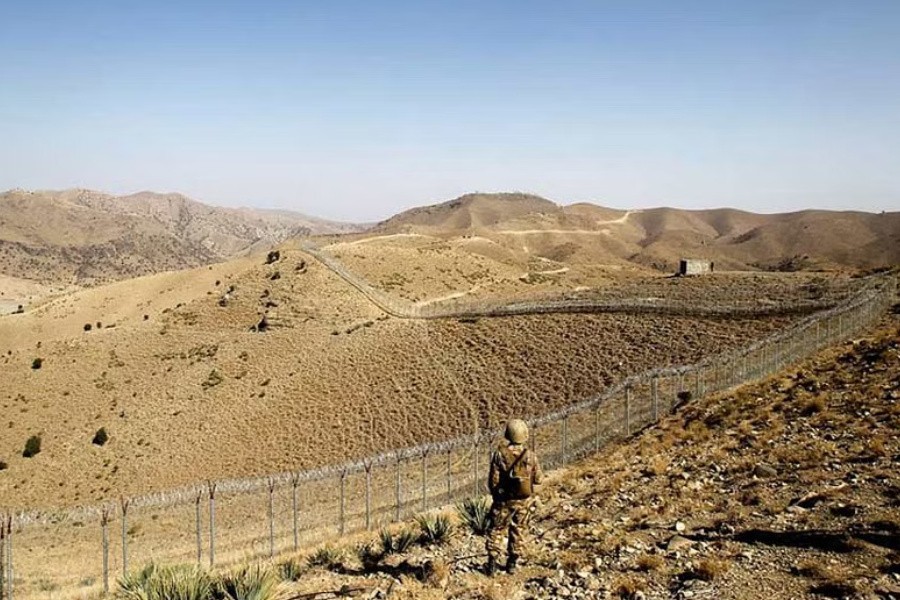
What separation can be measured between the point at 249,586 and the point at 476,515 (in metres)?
6.15

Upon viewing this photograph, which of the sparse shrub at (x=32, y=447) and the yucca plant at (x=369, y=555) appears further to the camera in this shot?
the sparse shrub at (x=32, y=447)

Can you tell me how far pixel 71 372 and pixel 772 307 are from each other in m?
46.4

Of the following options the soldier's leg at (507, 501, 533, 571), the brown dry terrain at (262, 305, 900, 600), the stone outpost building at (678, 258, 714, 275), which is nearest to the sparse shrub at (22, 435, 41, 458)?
the brown dry terrain at (262, 305, 900, 600)

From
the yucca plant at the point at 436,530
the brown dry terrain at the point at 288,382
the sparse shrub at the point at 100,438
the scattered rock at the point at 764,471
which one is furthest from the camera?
the sparse shrub at the point at 100,438

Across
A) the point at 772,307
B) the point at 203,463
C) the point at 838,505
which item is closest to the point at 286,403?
the point at 203,463

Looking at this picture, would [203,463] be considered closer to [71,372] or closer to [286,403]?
[286,403]

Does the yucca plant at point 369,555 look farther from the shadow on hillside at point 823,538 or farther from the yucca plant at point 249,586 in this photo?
the shadow on hillside at point 823,538

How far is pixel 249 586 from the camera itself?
11.0 metres

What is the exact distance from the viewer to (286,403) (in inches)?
1667

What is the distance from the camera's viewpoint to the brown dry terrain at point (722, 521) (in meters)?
11.0

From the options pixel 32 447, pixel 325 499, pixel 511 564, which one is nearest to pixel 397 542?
pixel 511 564

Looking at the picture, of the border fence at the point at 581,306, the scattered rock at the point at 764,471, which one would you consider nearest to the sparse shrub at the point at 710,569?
the scattered rock at the point at 764,471

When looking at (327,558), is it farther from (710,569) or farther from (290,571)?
(710,569)

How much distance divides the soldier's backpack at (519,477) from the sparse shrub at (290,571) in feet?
16.3
